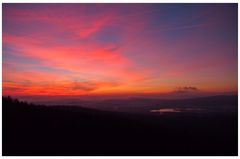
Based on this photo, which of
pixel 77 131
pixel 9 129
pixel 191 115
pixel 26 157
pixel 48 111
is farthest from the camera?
pixel 191 115

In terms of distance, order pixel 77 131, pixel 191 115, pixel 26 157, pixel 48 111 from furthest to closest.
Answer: pixel 191 115 → pixel 48 111 → pixel 77 131 → pixel 26 157

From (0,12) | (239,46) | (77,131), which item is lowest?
(77,131)

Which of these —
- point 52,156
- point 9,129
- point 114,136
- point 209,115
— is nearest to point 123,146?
point 114,136

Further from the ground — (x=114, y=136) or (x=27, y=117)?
(x=27, y=117)

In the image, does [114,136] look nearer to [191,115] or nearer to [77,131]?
[77,131]

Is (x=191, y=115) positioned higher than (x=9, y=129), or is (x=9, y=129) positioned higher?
(x=9, y=129)

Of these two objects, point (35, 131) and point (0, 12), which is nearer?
point (0, 12)

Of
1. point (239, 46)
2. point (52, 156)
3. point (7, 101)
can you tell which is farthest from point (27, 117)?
point (239, 46)

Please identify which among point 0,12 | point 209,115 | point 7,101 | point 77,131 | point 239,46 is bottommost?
point 209,115

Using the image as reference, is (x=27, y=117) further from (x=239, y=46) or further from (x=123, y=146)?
(x=239, y=46)
